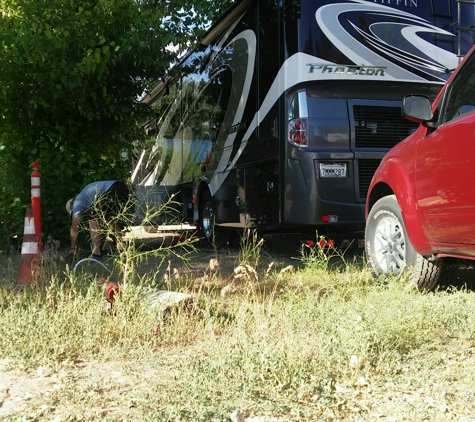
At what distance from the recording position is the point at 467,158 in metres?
3.99

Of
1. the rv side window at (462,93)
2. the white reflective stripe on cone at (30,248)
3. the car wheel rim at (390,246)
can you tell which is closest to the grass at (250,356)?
the car wheel rim at (390,246)

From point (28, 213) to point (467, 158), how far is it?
3825mm

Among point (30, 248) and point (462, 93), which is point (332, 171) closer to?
point (462, 93)

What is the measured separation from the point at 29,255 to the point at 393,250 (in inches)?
128

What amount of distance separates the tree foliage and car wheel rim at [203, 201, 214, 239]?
5.13ft

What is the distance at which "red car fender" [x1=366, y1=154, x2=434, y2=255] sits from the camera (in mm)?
4730

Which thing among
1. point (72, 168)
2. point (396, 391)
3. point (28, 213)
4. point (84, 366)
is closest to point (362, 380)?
point (396, 391)

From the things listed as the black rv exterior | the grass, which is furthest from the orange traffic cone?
the black rv exterior

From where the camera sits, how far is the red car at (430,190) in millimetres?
4102

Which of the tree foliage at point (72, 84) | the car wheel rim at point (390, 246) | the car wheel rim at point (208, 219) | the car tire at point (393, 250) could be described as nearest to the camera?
the car tire at point (393, 250)

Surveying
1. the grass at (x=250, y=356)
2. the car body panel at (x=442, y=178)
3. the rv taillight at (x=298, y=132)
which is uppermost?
the rv taillight at (x=298, y=132)

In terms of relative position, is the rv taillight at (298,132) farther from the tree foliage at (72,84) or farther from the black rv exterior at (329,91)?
the tree foliage at (72,84)

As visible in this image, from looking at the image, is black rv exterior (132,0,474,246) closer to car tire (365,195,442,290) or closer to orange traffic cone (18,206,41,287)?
car tire (365,195,442,290)

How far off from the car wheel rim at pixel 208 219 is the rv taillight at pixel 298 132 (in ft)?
9.57
